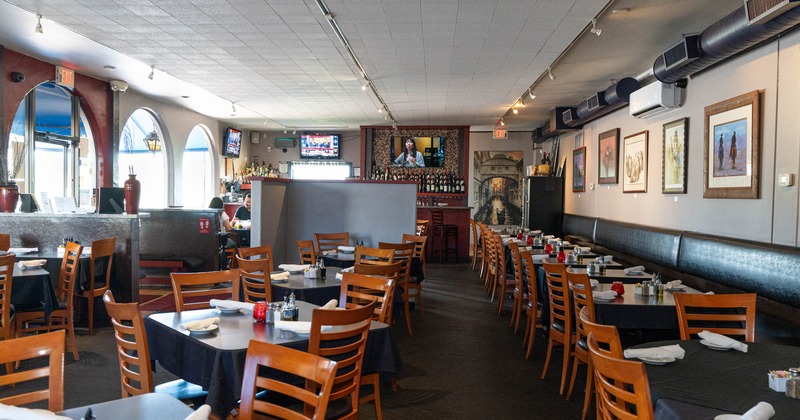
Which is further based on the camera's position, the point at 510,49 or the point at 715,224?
the point at 510,49

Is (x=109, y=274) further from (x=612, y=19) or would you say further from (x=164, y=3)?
(x=612, y=19)

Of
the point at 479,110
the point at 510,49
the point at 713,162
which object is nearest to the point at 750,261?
the point at 713,162

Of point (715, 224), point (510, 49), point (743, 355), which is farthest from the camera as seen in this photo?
point (510, 49)

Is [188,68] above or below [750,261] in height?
above

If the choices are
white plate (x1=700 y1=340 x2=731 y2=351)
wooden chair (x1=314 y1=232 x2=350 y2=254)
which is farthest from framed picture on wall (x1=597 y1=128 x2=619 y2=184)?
white plate (x1=700 y1=340 x2=731 y2=351)

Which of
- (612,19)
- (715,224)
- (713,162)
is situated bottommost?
(715,224)

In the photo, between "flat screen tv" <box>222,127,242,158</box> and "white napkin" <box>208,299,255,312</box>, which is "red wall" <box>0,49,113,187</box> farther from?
"white napkin" <box>208,299,255,312</box>

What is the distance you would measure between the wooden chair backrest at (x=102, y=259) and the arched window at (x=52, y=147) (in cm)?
345

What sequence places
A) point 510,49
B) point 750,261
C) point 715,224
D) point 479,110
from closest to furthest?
point 750,261
point 715,224
point 510,49
point 479,110

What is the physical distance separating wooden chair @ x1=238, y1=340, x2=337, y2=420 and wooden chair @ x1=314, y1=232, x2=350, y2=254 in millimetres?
4993

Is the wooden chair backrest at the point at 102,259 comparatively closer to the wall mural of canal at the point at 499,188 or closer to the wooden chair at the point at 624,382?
the wooden chair at the point at 624,382

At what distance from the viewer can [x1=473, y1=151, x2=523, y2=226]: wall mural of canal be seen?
53.7 feet

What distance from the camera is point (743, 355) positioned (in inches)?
104

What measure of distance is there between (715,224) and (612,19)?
8.90 ft
